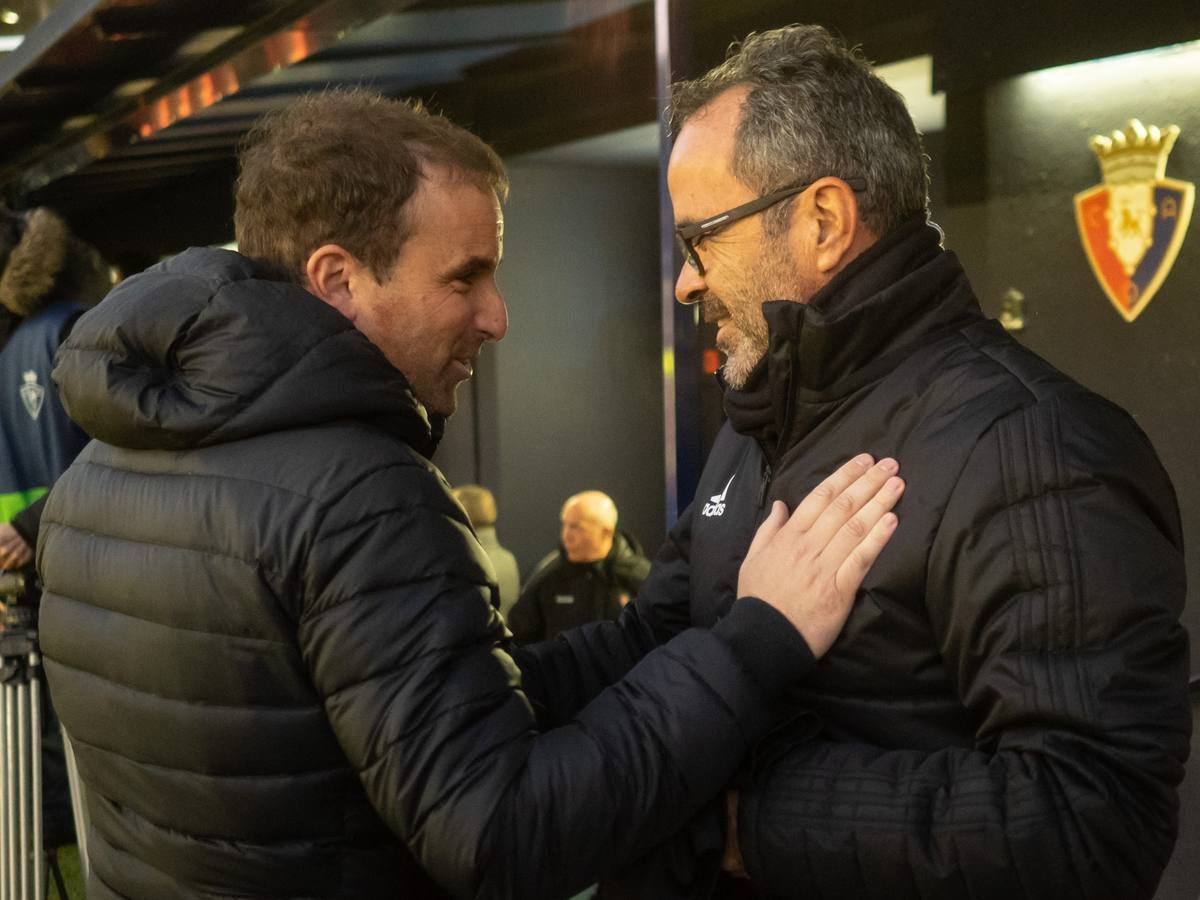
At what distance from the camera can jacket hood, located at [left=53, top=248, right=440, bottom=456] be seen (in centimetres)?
158

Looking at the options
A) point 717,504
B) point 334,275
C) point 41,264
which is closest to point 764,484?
point 717,504

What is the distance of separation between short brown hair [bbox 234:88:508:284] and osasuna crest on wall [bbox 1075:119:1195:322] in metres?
2.25

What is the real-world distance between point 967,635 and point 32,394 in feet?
10.9

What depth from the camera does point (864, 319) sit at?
1.72 meters

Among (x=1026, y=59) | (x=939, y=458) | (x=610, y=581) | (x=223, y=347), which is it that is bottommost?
(x=610, y=581)

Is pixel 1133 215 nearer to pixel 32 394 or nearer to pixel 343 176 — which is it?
pixel 343 176

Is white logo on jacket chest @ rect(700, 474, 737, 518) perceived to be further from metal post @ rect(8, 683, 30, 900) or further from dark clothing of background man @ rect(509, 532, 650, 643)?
dark clothing of background man @ rect(509, 532, 650, 643)

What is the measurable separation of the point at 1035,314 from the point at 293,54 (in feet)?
11.7

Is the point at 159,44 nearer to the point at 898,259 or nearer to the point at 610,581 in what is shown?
the point at 610,581

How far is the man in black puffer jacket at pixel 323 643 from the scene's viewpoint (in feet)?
5.01

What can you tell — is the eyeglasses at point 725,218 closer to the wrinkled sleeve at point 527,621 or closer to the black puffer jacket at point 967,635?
the black puffer jacket at point 967,635

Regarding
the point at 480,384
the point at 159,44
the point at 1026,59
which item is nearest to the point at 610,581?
the point at 480,384

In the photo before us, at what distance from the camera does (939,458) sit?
1621 mm

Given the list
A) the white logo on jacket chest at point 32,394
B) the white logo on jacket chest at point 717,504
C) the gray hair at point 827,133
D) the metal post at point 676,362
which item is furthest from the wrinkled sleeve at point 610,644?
the white logo on jacket chest at point 32,394
